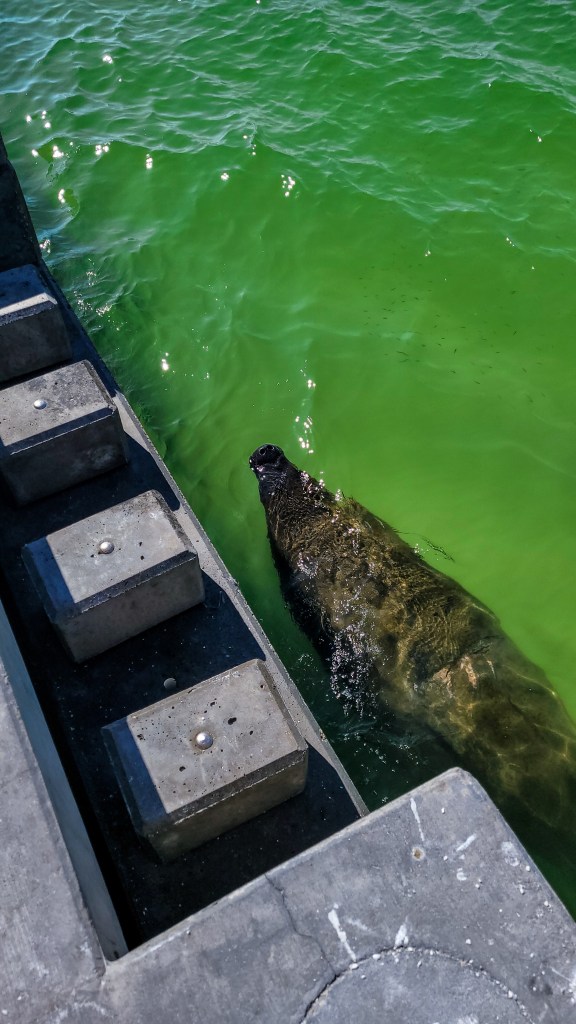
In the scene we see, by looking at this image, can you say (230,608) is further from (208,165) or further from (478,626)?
(208,165)

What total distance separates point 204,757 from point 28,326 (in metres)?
4.08

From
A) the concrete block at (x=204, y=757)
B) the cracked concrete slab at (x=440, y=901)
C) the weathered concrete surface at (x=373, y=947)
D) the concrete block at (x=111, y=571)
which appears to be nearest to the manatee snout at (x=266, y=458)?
the concrete block at (x=111, y=571)

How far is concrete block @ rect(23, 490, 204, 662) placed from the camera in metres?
4.66

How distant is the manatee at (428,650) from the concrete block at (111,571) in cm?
180

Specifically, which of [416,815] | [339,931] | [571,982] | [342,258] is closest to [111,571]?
[416,815]

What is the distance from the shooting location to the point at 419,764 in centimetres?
588

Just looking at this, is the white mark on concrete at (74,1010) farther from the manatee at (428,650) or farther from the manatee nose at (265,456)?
the manatee nose at (265,456)

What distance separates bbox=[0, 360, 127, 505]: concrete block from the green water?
1932mm

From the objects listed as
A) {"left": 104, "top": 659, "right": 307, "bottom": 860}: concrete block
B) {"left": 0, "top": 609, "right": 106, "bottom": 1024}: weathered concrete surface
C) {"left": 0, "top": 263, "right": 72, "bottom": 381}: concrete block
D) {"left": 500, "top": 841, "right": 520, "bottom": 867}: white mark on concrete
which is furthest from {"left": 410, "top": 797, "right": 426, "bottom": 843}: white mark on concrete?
{"left": 0, "top": 263, "right": 72, "bottom": 381}: concrete block

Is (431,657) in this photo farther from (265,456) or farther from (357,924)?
(357,924)

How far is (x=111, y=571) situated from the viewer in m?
4.71

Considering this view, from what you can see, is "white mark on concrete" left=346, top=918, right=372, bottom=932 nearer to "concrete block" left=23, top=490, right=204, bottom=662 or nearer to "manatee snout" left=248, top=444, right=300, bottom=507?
"concrete block" left=23, top=490, right=204, bottom=662

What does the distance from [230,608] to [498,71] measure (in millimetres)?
10520

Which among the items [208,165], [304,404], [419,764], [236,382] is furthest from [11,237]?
[419,764]
